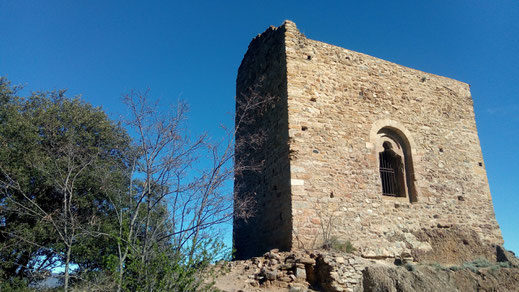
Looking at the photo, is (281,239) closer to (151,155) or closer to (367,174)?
(367,174)

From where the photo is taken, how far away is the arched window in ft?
33.2

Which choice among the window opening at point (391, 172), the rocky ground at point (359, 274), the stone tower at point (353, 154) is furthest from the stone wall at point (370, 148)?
the rocky ground at point (359, 274)

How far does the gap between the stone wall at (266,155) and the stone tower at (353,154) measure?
4cm

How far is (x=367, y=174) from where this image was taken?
375 inches

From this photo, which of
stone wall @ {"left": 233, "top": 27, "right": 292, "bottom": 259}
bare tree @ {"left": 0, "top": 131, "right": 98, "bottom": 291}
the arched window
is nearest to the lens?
stone wall @ {"left": 233, "top": 27, "right": 292, "bottom": 259}

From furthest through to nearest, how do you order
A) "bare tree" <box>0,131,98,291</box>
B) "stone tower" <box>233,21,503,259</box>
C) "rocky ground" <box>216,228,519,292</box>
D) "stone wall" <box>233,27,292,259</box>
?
"bare tree" <box>0,131,98,291</box>, "stone wall" <box>233,27,292,259</box>, "stone tower" <box>233,21,503,259</box>, "rocky ground" <box>216,228,519,292</box>

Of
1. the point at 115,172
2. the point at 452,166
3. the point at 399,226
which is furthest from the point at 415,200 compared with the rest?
the point at 115,172

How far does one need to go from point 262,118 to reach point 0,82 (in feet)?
25.2

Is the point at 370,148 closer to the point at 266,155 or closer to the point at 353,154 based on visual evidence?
the point at 353,154

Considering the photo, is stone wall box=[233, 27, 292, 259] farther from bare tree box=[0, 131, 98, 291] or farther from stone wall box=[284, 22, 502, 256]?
bare tree box=[0, 131, 98, 291]

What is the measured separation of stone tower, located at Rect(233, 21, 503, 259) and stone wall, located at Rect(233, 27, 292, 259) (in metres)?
0.04

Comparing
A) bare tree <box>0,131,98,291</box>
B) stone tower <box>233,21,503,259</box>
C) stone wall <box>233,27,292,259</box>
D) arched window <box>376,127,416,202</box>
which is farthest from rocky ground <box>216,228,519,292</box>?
bare tree <box>0,131,98,291</box>

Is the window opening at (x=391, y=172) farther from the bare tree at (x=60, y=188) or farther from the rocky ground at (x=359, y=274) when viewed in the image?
the bare tree at (x=60, y=188)

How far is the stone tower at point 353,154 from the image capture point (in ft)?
28.9
